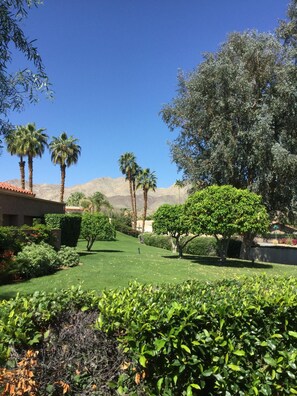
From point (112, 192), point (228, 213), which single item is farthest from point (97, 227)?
point (112, 192)

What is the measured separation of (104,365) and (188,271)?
44.5ft

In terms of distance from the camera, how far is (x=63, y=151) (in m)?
45.5

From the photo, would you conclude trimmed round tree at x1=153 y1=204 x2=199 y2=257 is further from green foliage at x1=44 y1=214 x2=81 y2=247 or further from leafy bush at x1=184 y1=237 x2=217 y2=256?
leafy bush at x1=184 y1=237 x2=217 y2=256

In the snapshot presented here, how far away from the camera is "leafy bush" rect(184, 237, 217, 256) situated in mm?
31703

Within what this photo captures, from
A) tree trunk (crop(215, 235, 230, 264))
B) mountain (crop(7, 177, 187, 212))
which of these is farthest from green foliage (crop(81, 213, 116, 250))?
mountain (crop(7, 177, 187, 212))

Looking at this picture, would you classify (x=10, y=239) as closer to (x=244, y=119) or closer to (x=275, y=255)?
(x=244, y=119)

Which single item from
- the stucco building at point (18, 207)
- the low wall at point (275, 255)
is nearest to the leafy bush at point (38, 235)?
the stucco building at point (18, 207)

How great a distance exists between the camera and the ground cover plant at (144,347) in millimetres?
2789

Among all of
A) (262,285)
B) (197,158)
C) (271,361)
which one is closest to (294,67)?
(197,158)

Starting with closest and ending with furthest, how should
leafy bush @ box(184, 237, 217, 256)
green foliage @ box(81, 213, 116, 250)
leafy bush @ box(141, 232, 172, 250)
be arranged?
green foliage @ box(81, 213, 116, 250)
leafy bush @ box(184, 237, 217, 256)
leafy bush @ box(141, 232, 172, 250)

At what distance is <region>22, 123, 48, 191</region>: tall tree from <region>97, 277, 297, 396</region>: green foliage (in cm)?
4066

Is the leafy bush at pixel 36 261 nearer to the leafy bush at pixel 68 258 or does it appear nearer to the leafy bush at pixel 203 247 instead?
the leafy bush at pixel 68 258

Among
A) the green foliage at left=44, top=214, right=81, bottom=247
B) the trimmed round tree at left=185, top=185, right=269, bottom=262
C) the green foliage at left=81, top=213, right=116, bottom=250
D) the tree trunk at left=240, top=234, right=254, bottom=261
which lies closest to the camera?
the trimmed round tree at left=185, top=185, right=269, bottom=262

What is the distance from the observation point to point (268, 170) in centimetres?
2261
